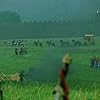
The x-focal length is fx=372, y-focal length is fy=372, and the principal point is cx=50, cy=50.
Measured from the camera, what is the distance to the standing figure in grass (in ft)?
14.6

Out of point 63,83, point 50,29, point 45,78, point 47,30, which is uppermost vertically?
point 50,29

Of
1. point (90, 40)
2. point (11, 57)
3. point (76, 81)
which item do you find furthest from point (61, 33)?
point (76, 81)

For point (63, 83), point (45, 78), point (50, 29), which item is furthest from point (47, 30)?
point (63, 83)

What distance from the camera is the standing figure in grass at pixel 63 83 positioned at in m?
4.46

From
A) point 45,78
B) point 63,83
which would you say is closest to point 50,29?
point 45,78

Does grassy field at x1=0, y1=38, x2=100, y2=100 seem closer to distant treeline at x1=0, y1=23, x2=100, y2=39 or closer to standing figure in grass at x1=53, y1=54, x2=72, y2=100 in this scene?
standing figure in grass at x1=53, y1=54, x2=72, y2=100

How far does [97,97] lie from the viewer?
45.0 ft

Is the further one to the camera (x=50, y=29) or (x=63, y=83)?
(x=50, y=29)

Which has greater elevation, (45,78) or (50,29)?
(50,29)

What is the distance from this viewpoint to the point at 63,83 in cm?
454

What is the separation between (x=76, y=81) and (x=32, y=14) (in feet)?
325

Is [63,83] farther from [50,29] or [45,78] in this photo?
[50,29]

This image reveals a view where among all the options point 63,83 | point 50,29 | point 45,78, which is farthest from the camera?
point 50,29

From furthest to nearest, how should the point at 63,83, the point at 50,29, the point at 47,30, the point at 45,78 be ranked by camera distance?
1. the point at 50,29
2. the point at 47,30
3. the point at 45,78
4. the point at 63,83
